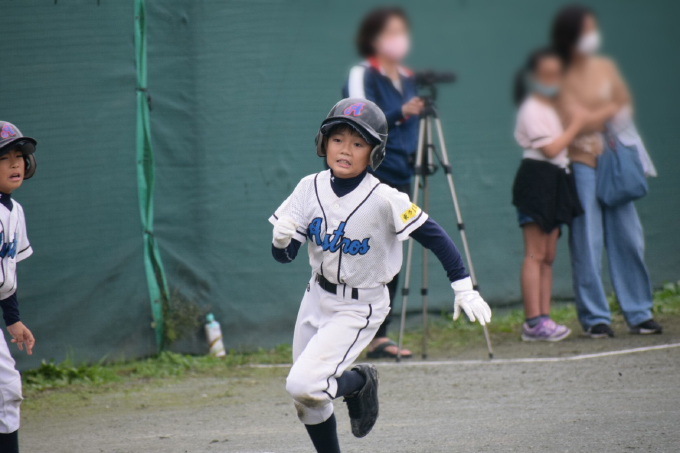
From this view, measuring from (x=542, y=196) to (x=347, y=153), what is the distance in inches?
119

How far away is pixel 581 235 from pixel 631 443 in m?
2.87

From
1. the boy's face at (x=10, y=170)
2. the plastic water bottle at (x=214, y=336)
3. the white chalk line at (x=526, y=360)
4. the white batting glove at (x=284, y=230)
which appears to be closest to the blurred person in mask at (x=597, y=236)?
the white chalk line at (x=526, y=360)

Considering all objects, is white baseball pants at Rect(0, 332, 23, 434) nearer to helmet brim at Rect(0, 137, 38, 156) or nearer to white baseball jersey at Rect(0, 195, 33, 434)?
white baseball jersey at Rect(0, 195, 33, 434)

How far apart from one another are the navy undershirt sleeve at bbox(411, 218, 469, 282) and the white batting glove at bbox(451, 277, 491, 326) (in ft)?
0.13

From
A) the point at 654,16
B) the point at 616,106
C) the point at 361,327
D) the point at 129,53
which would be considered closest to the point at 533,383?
the point at 361,327

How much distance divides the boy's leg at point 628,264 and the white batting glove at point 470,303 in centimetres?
338

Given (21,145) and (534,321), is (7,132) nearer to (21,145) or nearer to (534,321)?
(21,145)

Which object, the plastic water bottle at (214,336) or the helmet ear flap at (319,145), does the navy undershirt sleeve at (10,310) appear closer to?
the helmet ear flap at (319,145)

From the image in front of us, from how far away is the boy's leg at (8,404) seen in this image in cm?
370

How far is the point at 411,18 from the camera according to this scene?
23.6 ft

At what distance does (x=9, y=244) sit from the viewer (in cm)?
404

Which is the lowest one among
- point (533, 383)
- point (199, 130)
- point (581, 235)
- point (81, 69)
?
point (533, 383)

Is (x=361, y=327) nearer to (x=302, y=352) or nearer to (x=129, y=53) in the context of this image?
(x=302, y=352)

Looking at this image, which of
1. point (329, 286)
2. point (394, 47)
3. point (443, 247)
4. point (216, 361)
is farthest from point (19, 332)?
point (394, 47)
